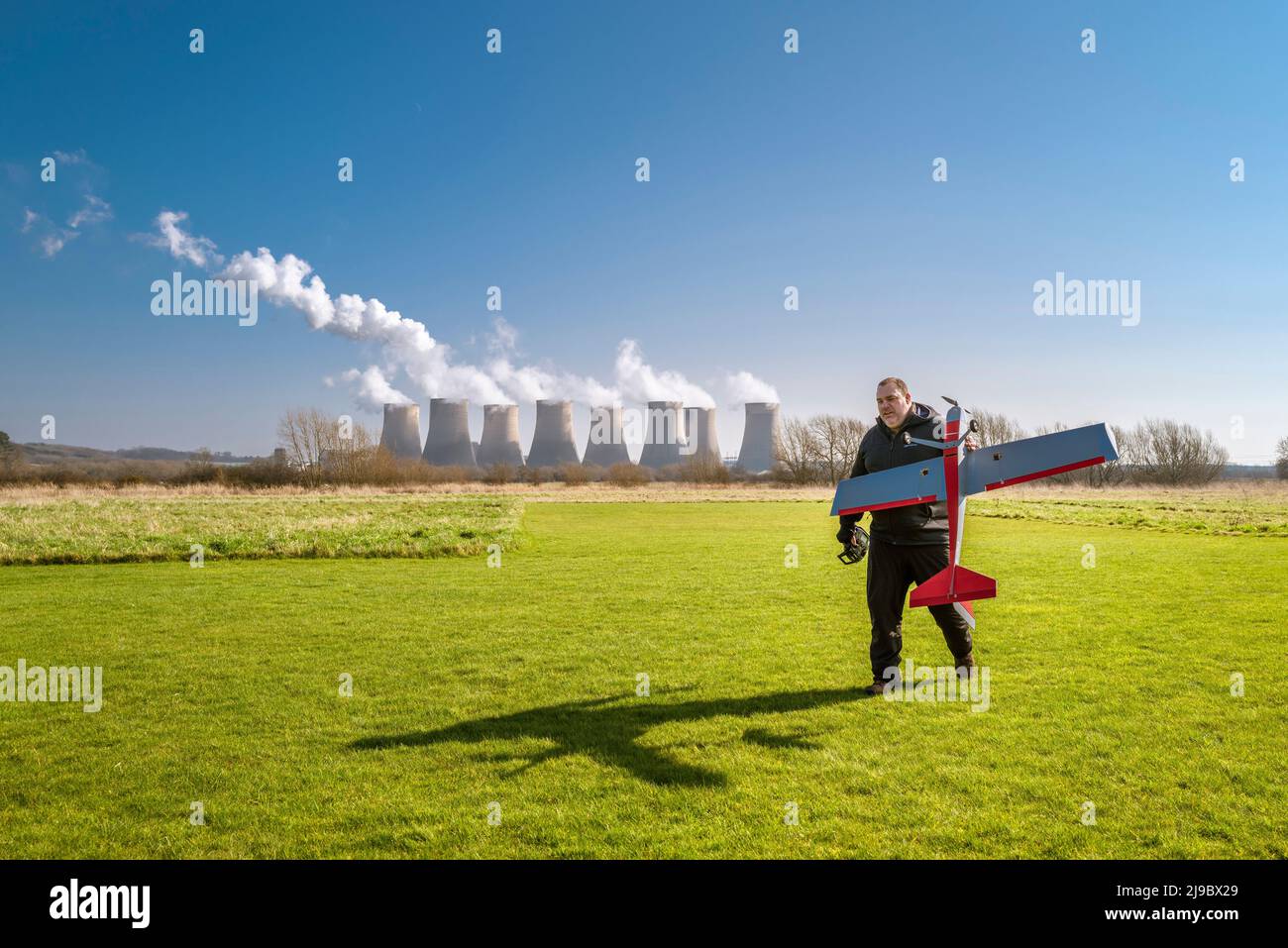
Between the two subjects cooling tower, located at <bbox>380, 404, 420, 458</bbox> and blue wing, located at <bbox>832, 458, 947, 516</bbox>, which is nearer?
blue wing, located at <bbox>832, 458, 947, 516</bbox>

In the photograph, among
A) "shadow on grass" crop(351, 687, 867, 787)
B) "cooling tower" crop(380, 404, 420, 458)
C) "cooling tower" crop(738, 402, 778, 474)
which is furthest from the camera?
"cooling tower" crop(738, 402, 778, 474)

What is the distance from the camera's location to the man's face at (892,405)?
6441 millimetres

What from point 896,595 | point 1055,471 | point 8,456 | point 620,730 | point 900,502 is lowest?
point 620,730

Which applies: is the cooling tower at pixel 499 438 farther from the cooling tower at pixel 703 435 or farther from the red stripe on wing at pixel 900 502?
the red stripe on wing at pixel 900 502

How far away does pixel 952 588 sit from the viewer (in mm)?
5719

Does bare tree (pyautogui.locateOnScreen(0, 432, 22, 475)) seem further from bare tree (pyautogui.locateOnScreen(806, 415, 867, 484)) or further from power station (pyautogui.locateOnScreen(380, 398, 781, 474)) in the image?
bare tree (pyautogui.locateOnScreen(806, 415, 867, 484))

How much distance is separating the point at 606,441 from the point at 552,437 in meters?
8.02

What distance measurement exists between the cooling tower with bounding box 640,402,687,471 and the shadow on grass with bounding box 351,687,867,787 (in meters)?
80.1

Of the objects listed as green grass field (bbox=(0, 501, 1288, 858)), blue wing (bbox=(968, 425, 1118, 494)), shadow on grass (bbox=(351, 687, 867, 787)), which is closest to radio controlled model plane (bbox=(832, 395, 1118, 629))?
blue wing (bbox=(968, 425, 1118, 494))

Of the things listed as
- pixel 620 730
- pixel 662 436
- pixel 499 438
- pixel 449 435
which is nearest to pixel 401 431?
pixel 449 435

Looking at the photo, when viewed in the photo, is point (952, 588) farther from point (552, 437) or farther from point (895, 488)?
point (552, 437)

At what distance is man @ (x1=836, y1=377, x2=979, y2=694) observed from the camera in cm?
645
